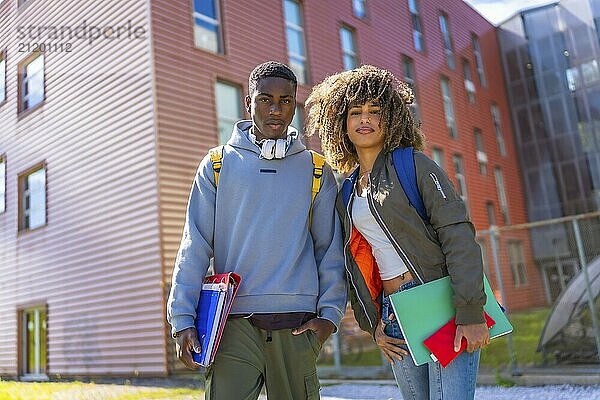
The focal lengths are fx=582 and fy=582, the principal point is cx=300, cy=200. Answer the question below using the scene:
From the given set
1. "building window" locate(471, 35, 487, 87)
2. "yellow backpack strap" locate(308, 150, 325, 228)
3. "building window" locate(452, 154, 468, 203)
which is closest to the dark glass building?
"building window" locate(471, 35, 487, 87)

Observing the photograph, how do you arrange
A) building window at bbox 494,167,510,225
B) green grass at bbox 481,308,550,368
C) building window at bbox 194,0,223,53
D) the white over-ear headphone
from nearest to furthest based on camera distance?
the white over-ear headphone → green grass at bbox 481,308,550,368 → building window at bbox 194,0,223,53 → building window at bbox 494,167,510,225

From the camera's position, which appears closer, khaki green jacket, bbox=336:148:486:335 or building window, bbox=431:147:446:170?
khaki green jacket, bbox=336:148:486:335

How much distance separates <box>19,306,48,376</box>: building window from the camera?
12.4 meters

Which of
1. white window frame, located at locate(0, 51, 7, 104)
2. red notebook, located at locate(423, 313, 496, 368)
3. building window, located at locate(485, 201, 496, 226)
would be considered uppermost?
white window frame, located at locate(0, 51, 7, 104)

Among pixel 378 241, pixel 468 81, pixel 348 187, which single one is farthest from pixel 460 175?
pixel 378 241

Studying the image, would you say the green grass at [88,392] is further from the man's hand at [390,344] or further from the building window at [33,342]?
the man's hand at [390,344]

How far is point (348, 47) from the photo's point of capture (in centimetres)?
1703

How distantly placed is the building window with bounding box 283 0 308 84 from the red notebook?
41.0 ft

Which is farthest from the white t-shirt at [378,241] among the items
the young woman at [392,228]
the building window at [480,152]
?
the building window at [480,152]

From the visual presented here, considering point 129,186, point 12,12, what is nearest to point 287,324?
point 129,186

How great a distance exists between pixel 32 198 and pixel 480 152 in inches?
658

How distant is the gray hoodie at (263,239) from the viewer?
8.18ft

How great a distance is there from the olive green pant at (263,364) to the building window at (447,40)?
2156cm

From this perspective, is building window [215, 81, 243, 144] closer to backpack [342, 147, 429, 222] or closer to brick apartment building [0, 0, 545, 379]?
brick apartment building [0, 0, 545, 379]
